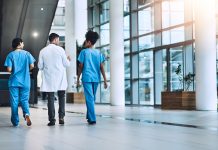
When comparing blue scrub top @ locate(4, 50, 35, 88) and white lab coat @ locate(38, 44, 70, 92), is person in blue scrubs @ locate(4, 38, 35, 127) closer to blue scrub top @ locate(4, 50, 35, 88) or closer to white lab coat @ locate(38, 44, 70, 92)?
blue scrub top @ locate(4, 50, 35, 88)

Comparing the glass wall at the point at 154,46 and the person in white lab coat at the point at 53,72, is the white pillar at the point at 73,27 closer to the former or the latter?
the glass wall at the point at 154,46

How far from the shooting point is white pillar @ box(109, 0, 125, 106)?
21406 mm

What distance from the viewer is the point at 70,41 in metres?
30.5

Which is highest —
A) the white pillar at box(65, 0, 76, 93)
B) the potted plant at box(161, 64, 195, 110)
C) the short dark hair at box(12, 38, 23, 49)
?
the white pillar at box(65, 0, 76, 93)

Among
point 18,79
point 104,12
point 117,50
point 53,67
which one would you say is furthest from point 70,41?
point 18,79

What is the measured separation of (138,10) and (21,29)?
20.7ft

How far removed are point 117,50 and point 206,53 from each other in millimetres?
7595

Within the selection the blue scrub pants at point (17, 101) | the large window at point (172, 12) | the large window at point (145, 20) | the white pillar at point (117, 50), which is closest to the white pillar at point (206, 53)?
→ the large window at point (172, 12)

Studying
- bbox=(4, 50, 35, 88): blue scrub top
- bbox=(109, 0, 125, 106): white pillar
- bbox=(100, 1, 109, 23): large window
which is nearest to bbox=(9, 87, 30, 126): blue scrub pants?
bbox=(4, 50, 35, 88): blue scrub top

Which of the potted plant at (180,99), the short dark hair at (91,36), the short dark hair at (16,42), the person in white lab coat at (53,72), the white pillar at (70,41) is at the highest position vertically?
the white pillar at (70,41)

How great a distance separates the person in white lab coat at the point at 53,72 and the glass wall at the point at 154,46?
1132 centimetres

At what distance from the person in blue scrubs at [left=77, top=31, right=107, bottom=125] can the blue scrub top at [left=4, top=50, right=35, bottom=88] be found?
0.96m

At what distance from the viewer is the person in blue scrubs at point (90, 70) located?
8.27 m

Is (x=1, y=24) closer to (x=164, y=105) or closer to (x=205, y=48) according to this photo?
(x=164, y=105)
